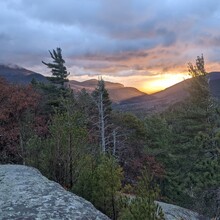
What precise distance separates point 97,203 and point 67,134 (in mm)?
3070

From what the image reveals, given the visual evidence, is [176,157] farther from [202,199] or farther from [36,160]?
[36,160]

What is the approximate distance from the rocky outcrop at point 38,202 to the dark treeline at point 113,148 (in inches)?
46.7

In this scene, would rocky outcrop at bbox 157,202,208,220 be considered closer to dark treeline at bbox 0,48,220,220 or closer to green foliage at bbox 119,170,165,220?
dark treeline at bbox 0,48,220,220

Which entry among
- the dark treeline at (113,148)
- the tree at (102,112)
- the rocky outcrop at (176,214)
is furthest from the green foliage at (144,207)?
the tree at (102,112)

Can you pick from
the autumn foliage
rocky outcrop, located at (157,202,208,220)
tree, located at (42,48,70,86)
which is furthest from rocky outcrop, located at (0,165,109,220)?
tree, located at (42,48,70,86)

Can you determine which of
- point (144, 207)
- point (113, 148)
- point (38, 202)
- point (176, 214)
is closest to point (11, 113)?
point (113, 148)

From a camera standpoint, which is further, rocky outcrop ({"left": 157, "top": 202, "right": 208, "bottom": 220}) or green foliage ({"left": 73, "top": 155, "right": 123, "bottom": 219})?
rocky outcrop ({"left": 157, "top": 202, "right": 208, "bottom": 220})

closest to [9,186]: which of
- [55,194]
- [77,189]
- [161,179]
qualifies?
[55,194]

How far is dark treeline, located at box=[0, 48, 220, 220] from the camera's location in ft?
37.5

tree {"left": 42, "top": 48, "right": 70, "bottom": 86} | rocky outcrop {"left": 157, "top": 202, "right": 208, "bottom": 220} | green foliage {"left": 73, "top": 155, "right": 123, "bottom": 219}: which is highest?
tree {"left": 42, "top": 48, "right": 70, "bottom": 86}

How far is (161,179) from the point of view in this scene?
38.2 metres

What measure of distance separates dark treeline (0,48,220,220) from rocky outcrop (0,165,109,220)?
3.89 feet

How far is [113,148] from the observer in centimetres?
3067

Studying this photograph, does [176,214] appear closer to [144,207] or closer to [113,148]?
[144,207]
